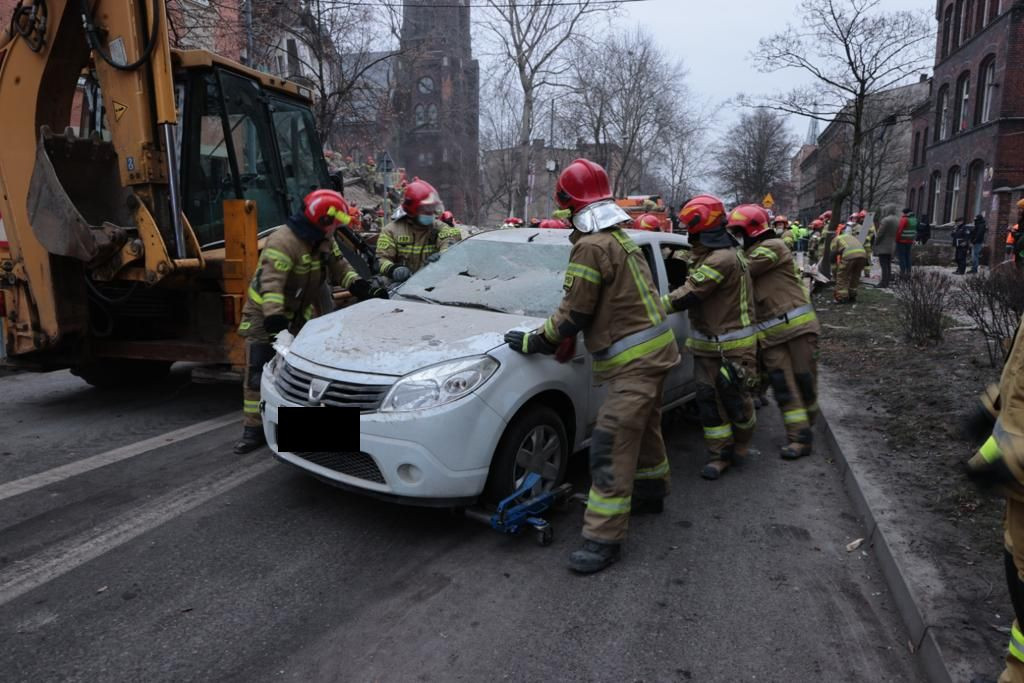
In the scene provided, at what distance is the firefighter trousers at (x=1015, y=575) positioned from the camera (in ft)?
7.15

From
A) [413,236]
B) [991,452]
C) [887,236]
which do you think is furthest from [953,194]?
[991,452]

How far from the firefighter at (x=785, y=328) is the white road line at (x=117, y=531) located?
3.80m

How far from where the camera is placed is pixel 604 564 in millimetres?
3551

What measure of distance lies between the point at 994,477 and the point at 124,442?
5455 millimetres

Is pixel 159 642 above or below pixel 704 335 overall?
below

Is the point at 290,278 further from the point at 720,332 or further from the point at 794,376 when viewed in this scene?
the point at 794,376

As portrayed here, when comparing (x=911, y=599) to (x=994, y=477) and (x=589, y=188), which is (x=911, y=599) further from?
(x=589, y=188)

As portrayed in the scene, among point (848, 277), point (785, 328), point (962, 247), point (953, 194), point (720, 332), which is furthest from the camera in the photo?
point (953, 194)

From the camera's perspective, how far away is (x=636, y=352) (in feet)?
12.1

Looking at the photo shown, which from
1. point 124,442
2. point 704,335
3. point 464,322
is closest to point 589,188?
point 464,322

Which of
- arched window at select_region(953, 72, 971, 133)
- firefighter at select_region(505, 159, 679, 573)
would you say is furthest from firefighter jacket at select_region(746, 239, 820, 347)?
arched window at select_region(953, 72, 971, 133)

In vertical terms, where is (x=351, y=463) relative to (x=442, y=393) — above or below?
below

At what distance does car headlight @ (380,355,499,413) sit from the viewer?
353 cm

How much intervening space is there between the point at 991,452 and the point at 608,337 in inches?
75.2
